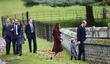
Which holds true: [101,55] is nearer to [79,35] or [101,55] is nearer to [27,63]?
[79,35]

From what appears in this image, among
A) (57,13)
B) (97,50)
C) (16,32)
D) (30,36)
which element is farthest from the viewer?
(57,13)

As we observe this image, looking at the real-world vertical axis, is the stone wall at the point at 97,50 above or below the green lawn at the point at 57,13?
below

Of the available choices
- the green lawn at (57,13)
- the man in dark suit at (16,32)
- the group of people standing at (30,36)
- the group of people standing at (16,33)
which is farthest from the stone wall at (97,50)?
the green lawn at (57,13)

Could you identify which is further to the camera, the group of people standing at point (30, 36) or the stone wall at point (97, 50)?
the group of people standing at point (30, 36)

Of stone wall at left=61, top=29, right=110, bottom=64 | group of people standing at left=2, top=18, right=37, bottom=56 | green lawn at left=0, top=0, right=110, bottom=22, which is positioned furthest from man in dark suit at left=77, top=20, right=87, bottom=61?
green lawn at left=0, top=0, right=110, bottom=22

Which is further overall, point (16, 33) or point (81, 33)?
point (16, 33)

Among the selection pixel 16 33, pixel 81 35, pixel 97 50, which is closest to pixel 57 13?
pixel 16 33

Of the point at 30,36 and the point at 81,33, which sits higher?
the point at 81,33

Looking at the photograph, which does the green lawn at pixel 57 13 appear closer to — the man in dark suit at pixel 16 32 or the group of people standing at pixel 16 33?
the group of people standing at pixel 16 33

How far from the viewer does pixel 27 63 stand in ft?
41.5

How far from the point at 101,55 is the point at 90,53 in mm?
647

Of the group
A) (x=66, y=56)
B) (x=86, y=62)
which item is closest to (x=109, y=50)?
(x=86, y=62)

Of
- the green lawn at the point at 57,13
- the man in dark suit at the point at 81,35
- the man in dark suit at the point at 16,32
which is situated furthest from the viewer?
the green lawn at the point at 57,13

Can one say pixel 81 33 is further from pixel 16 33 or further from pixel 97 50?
pixel 16 33
